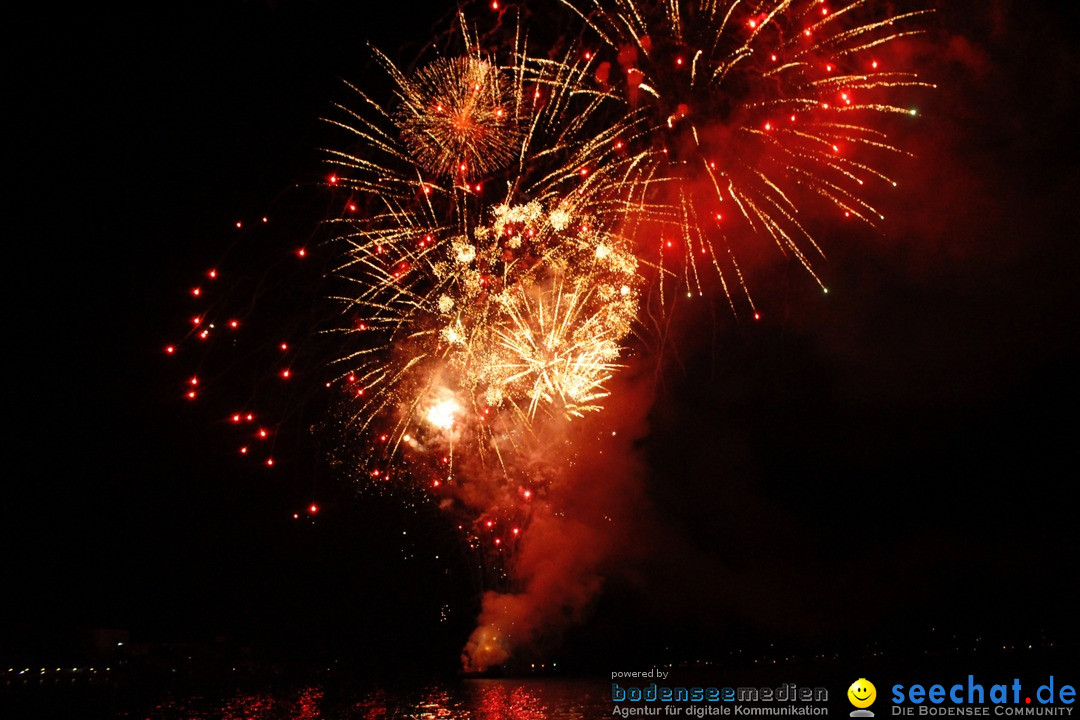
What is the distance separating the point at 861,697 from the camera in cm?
933

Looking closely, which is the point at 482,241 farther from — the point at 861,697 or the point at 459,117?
the point at 861,697

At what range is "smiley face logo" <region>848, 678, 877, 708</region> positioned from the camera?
30.2ft

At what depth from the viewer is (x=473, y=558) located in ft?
46.5

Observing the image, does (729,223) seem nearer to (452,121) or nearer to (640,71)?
(640,71)

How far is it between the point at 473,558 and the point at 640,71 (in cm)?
1083

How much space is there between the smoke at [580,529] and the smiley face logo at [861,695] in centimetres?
563

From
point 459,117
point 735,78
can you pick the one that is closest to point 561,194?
point 459,117

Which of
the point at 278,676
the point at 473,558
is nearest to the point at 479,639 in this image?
the point at 473,558

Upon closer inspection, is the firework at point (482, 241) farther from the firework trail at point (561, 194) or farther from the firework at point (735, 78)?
the firework at point (735, 78)

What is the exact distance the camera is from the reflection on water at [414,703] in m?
9.80

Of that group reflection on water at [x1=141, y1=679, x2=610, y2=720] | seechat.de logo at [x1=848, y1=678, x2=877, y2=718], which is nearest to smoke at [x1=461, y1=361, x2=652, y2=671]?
reflection on water at [x1=141, y1=679, x2=610, y2=720]

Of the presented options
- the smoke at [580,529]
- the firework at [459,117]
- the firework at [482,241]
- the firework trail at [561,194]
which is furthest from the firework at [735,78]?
the smoke at [580,529]

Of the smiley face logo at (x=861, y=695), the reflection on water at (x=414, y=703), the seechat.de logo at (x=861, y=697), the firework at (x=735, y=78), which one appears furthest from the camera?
the reflection on water at (x=414, y=703)

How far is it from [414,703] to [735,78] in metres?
11.3
